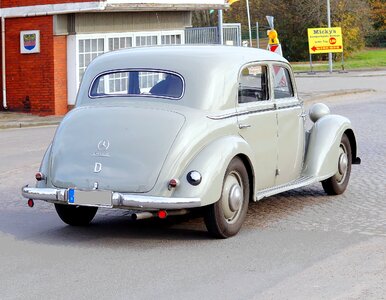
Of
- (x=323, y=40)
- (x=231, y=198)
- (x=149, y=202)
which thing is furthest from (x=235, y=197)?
(x=323, y=40)

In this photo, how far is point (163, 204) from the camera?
8.16 m

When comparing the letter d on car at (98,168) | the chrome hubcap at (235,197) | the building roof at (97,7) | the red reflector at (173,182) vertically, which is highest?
the building roof at (97,7)

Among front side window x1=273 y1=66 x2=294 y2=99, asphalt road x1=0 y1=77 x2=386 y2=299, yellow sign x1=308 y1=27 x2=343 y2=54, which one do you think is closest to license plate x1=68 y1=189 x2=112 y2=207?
asphalt road x1=0 y1=77 x2=386 y2=299

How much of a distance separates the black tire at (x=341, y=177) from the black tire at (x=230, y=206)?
219 centimetres

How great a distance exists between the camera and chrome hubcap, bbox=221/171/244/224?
28.4ft

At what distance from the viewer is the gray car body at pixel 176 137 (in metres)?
8.38

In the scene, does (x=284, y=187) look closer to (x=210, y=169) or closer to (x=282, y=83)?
(x=282, y=83)

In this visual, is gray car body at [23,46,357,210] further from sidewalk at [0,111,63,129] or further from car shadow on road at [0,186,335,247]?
sidewalk at [0,111,63,129]

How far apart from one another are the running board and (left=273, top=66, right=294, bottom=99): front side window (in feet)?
2.93

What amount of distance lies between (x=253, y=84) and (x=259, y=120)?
0.43 meters

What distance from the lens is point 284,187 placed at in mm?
9875

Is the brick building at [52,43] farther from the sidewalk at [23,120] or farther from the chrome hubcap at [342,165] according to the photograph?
the chrome hubcap at [342,165]

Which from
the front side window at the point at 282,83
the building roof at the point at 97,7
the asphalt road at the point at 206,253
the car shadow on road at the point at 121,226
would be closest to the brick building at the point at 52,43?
the building roof at the point at 97,7

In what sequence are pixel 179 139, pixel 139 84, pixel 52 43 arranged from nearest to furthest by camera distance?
pixel 179 139 < pixel 139 84 < pixel 52 43
